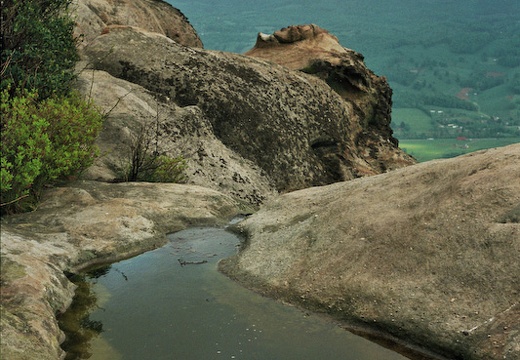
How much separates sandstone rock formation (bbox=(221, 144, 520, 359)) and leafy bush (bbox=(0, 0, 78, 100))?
7.52 m

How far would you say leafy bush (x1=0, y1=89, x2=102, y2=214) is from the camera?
11.4m

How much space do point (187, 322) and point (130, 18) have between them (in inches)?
1090

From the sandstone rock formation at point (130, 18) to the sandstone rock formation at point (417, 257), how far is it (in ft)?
51.2

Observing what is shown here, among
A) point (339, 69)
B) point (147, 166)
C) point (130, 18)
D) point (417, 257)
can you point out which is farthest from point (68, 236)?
point (130, 18)

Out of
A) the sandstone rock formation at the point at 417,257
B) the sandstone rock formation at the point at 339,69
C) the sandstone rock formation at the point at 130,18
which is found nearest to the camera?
the sandstone rock formation at the point at 417,257

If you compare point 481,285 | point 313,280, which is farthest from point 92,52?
point 481,285

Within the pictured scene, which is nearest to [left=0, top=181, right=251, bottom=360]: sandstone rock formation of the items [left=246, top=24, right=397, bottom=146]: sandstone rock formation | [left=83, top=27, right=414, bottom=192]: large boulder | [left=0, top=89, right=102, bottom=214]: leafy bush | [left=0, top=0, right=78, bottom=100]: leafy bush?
[left=0, top=89, right=102, bottom=214]: leafy bush

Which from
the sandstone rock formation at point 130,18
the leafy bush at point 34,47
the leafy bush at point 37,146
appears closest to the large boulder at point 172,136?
the leafy bush at point 34,47

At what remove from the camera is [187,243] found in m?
12.4

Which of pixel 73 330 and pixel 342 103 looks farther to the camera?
pixel 342 103

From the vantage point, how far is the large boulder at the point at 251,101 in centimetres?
2195

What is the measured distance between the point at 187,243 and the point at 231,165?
8484 millimetres

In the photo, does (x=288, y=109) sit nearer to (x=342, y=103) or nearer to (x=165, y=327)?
(x=342, y=103)

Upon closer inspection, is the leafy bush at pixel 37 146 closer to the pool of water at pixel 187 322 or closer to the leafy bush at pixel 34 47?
the leafy bush at pixel 34 47
